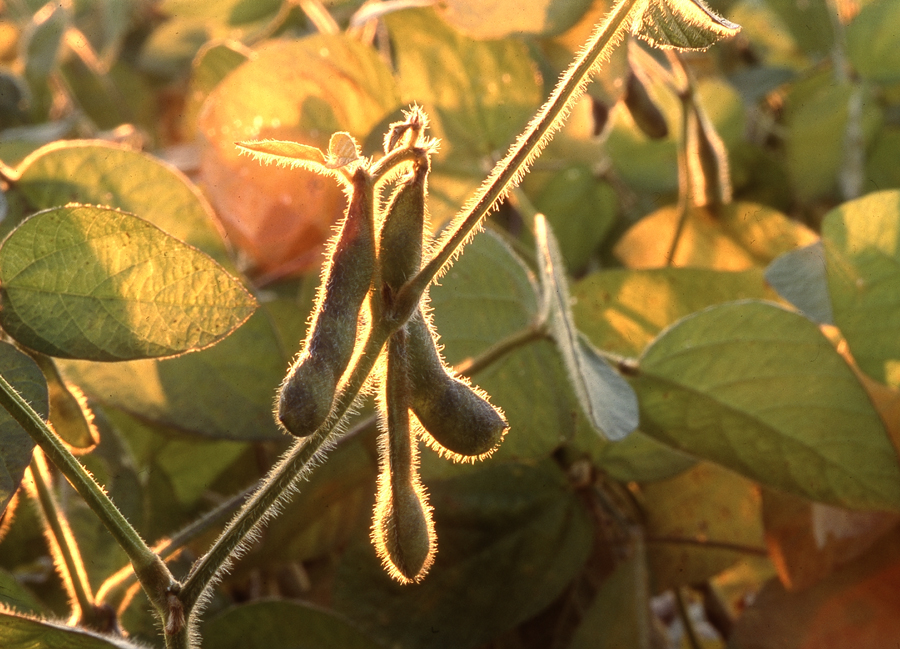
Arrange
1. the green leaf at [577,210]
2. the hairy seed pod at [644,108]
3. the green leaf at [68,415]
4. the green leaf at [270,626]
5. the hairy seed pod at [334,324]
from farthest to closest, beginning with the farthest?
1. the green leaf at [577,210]
2. the hairy seed pod at [644,108]
3. the green leaf at [270,626]
4. the green leaf at [68,415]
5. the hairy seed pod at [334,324]

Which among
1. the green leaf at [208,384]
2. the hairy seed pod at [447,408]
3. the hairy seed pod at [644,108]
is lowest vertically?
the green leaf at [208,384]

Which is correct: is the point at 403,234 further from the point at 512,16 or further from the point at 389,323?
the point at 512,16

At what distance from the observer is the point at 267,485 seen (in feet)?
1.23

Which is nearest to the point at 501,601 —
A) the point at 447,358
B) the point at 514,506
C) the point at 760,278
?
the point at 514,506

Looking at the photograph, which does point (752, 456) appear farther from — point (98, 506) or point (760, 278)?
point (98, 506)

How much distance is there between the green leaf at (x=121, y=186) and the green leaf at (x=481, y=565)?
26 centimetres

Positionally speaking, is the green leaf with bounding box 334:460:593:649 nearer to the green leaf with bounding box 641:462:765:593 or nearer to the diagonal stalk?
the green leaf with bounding box 641:462:765:593

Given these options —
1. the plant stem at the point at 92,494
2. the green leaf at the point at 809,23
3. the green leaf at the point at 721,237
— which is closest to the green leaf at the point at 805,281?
the green leaf at the point at 721,237

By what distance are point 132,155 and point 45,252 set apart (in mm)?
163

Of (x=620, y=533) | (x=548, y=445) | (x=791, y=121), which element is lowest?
(x=620, y=533)

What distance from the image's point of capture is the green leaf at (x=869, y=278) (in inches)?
22.4

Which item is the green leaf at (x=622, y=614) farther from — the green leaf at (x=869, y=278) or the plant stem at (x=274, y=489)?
the plant stem at (x=274, y=489)

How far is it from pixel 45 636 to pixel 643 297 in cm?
46

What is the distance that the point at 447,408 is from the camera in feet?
1.18
